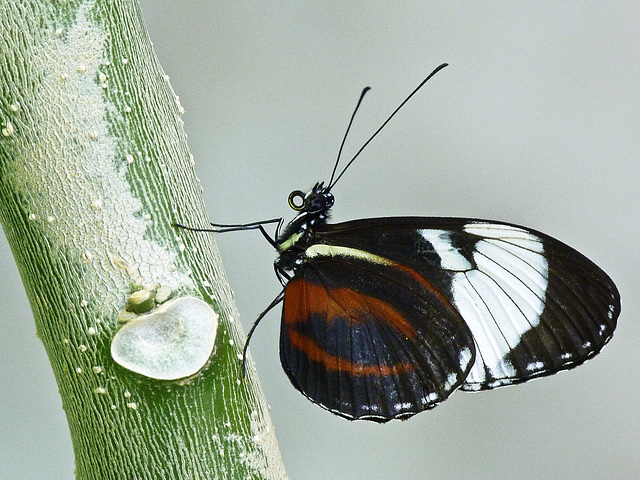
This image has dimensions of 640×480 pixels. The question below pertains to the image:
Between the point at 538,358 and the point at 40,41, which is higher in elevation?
the point at 40,41

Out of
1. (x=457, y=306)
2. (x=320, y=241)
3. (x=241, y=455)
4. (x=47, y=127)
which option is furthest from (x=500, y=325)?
(x=47, y=127)

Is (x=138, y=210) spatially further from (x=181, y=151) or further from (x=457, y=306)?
(x=457, y=306)

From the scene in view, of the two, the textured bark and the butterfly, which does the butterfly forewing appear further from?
the textured bark

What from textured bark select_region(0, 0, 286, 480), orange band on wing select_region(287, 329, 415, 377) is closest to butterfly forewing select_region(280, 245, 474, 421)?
orange band on wing select_region(287, 329, 415, 377)

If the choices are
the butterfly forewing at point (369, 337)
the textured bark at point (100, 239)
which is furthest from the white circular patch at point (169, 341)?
the butterfly forewing at point (369, 337)

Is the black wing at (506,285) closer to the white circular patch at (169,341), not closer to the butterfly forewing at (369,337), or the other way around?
the butterfly forewing at (369,337)
